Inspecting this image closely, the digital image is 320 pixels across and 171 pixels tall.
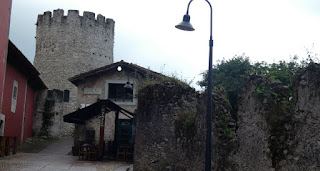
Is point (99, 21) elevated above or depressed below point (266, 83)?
above

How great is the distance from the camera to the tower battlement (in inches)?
1533

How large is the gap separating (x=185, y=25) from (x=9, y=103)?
53.5 feet

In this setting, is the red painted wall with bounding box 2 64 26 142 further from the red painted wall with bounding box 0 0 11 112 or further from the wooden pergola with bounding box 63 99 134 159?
the red painted wall with bounding box 0 0 11 112

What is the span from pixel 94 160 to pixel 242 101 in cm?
1234

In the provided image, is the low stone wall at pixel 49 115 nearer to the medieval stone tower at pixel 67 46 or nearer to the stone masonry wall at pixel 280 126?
the medieval stone tower at pixel 67 46

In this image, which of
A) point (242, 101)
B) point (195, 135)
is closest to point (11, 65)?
point (195, 135)

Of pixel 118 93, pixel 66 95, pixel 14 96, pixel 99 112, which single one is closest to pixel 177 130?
pixel 99 112

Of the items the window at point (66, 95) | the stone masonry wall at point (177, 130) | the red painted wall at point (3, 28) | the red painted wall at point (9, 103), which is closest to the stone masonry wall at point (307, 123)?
the stone masonry wall at point (177, 130)

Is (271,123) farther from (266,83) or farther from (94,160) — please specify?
(94,160)

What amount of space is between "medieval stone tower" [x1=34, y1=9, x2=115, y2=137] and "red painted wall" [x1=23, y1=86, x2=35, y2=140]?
288 inches

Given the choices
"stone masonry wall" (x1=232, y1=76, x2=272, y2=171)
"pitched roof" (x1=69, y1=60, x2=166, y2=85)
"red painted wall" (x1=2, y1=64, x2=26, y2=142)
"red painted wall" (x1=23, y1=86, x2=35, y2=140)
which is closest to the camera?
"stone masonry wall" (x1=232, y1=76, x2=272, y2=171)

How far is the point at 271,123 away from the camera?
7.81m

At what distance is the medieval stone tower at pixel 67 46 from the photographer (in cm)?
3862

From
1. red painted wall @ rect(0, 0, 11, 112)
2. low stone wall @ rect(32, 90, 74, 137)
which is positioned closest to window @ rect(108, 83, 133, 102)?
low stone wall @ rect(32, 90, 74, 137)
